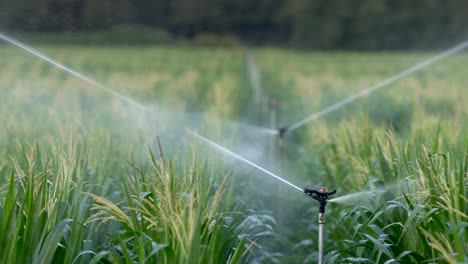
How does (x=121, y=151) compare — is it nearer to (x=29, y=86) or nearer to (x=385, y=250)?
(x=385, y=250)

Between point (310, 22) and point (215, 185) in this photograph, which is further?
point (310, 22)

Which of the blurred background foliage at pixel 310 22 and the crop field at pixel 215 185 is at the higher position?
the blurred background foliage at pixel 310 22

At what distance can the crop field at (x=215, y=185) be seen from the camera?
10.3ft

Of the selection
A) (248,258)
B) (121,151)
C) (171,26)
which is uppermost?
(171,26)

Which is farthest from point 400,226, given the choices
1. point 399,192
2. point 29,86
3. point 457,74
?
point 457,74

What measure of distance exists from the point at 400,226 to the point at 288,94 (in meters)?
12.1

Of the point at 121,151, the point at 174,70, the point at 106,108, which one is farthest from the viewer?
the point at 174,70

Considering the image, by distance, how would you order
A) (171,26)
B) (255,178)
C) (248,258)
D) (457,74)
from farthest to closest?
(171,26) → (457,74) → (255,178) → (248,258)

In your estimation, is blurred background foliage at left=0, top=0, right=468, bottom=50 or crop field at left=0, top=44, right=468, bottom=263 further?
blurred background foliage at left=0, top=0, right=468, bottom=50

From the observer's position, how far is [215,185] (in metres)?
4.30

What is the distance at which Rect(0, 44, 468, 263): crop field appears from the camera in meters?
3.13

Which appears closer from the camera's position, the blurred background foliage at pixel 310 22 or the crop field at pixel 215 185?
the crop field at pixel 215 185

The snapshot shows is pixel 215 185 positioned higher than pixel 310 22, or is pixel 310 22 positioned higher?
pixel 310 22

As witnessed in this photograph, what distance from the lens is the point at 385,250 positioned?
3447mm
